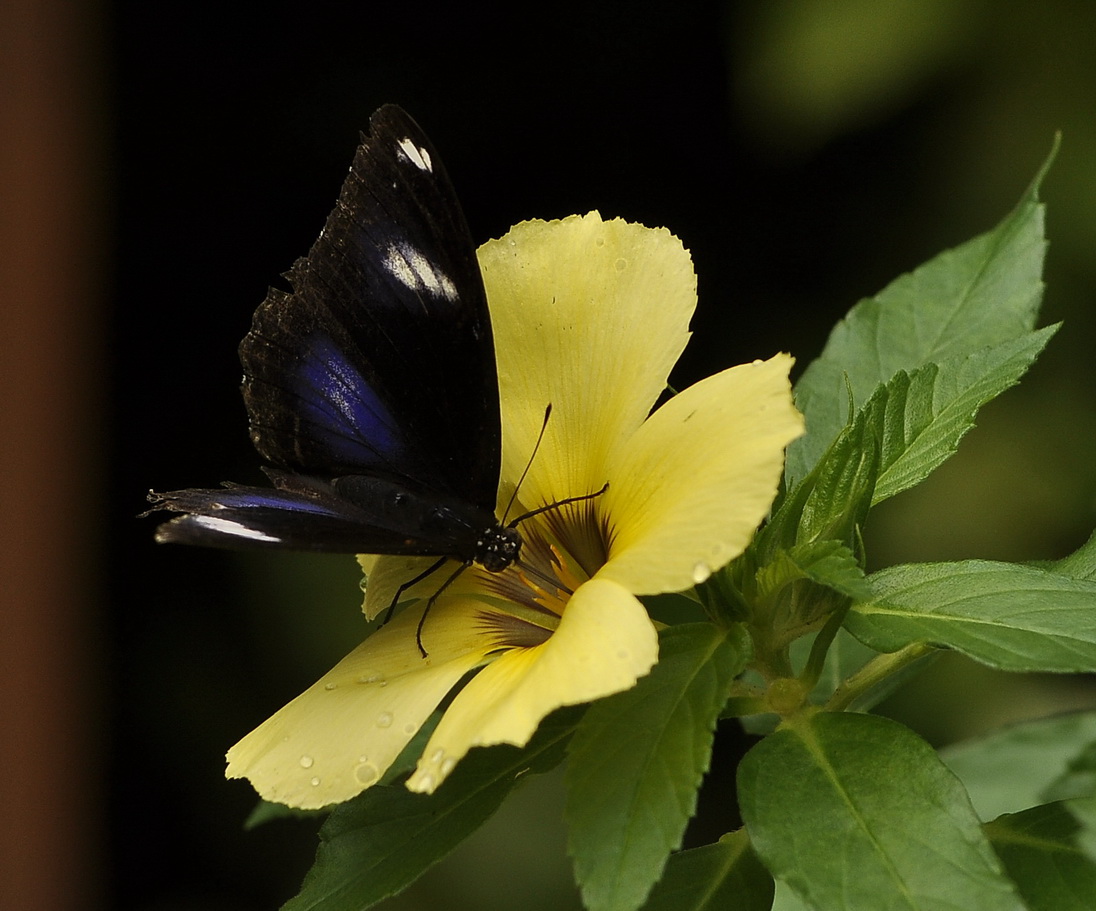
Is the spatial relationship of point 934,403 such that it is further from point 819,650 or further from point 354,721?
point 354,721

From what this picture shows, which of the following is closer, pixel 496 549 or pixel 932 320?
pixel 496 549

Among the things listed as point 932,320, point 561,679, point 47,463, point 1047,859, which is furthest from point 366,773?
point 47,463

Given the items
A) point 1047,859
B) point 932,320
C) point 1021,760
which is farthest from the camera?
point 1021,760

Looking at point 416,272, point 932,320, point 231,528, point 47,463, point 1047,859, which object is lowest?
point 1047,859

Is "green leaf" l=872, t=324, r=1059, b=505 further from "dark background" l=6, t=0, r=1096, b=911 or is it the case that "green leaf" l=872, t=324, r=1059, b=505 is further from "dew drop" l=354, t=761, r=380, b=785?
"dark background" l=6, t=0, r=1096, b=911

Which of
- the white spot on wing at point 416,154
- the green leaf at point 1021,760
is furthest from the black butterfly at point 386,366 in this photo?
the green leaf at point 1021,760

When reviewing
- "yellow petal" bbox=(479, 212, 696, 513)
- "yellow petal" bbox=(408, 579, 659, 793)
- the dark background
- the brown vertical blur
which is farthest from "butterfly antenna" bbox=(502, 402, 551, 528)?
the brown vertical blur

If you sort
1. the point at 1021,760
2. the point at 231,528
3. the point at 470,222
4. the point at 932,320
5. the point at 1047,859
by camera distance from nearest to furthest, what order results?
the point at 231,528 < the point at 1047,859 < the point at 932,320 < the point at 1021,760 < the point at 470,222

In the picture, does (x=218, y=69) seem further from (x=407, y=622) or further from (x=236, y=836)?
(x=407, y=622)
